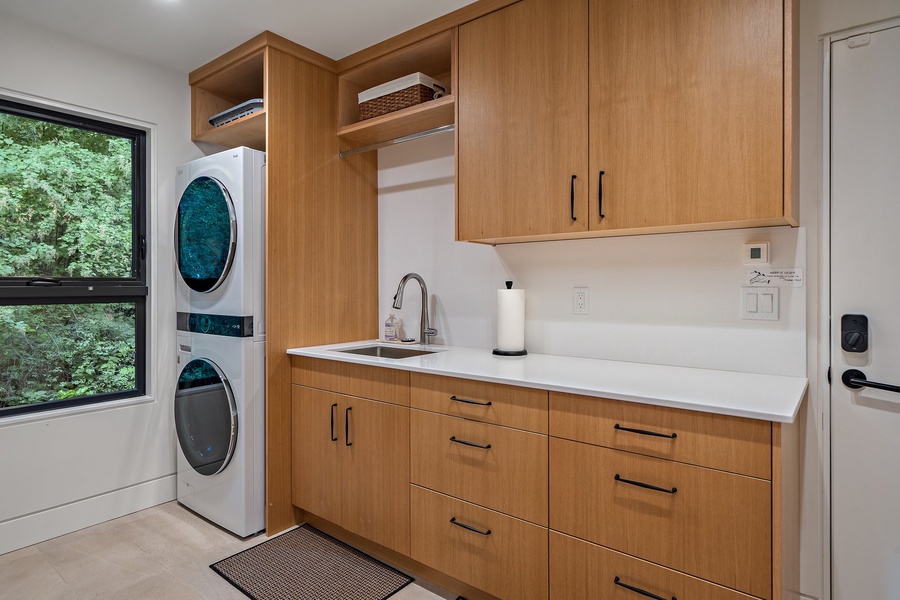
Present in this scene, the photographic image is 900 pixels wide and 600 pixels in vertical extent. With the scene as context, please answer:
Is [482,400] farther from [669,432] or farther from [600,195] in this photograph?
[600,195]

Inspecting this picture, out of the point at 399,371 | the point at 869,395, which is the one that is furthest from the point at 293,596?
the point at 869,395

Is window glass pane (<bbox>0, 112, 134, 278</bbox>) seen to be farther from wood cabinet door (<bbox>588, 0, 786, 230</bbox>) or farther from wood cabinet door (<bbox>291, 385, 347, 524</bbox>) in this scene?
wood cabinet door (<bbox>588, 0, 786, 230</bbox>)

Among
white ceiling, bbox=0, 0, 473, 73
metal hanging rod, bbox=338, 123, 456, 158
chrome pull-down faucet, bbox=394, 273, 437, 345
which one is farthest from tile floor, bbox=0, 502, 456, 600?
white ceiling, bbox=0, 0, 473, 73

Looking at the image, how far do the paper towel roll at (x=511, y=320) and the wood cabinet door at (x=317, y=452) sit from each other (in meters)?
0.76

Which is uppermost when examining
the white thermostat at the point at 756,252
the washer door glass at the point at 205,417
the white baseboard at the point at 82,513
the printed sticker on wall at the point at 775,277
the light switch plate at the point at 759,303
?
the white thermostat at the point at 756,252

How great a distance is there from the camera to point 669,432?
53.1 inches

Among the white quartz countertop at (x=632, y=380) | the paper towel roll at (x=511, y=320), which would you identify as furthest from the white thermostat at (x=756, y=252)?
the paper towel roll at (x=511, y=320)

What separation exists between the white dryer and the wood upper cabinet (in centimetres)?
99

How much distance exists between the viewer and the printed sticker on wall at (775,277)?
1.71 meters

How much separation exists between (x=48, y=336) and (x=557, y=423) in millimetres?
2437

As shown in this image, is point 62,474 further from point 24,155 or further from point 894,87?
point 894,87

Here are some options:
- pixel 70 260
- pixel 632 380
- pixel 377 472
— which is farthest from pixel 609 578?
pixel 70 260

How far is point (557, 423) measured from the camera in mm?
1556

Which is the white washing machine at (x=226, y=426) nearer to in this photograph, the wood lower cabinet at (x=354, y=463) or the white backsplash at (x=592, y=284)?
the wood lower cabinet at (x=354, y=463)
